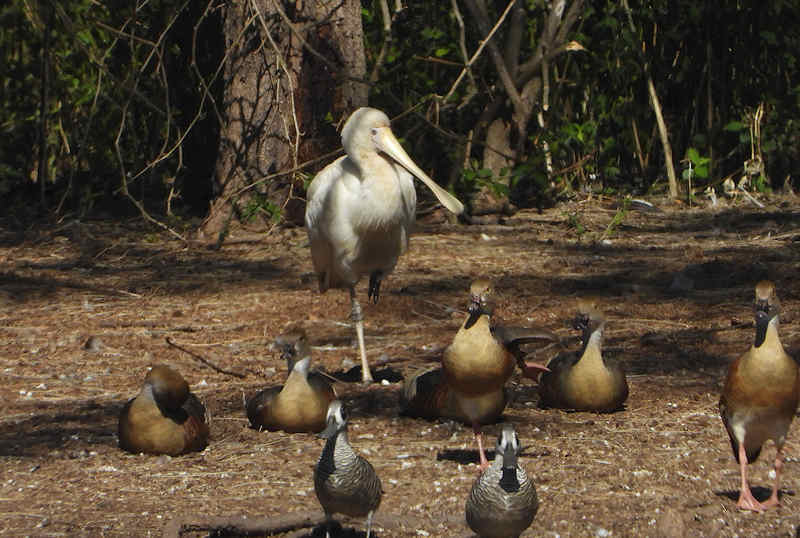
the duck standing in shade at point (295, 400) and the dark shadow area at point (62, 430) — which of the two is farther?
the duck standing in shade at point (295, 400)

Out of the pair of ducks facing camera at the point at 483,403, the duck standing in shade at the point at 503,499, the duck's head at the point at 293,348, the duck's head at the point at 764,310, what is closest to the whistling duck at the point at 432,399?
the pair of ducks facing camera at the point at 483,403

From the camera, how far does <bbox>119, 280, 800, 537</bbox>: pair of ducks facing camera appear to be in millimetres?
3686

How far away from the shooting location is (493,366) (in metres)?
4.70

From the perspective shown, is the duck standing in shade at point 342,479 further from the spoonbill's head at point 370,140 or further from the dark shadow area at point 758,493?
the spoonbill's head at point 370,140

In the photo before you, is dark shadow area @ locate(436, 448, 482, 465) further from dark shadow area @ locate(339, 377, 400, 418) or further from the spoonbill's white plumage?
the spoonbill's white plumage

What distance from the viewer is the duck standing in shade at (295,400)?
200 inches

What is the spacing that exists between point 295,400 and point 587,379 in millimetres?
1240

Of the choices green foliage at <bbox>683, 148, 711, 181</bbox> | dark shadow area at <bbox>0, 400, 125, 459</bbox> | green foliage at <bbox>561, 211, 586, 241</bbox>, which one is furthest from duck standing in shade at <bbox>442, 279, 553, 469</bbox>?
green foliage at <bbox>683, 148, 711, 181</bbox>

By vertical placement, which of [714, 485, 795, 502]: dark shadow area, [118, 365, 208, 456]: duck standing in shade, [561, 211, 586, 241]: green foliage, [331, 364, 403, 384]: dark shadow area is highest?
[118, 365, 208, 456]: duck standing in shade

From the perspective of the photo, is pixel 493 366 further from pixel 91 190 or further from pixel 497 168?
pixel 91 190

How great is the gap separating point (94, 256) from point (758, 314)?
6.35m

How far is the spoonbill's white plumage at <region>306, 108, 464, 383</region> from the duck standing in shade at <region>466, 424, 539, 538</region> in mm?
2447

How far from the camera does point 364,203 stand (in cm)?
620

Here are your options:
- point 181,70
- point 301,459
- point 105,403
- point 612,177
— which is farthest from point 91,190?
point 301,459
